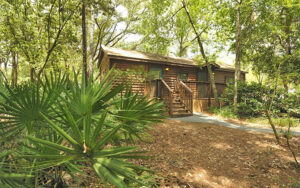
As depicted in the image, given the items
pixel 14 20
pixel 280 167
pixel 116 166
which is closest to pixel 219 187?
pixel 280 167

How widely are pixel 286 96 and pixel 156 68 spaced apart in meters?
9.51

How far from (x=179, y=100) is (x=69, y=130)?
409 inches

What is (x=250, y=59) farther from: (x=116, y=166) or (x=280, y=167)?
(x=116, y=166)

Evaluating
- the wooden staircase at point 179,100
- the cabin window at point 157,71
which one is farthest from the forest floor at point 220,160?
the cabin window at point 157,71

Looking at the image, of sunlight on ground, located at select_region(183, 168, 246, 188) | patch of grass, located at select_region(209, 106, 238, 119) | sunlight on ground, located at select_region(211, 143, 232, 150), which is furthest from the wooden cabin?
sunlight on ground, located at select_region(183, 168, 246, 188)

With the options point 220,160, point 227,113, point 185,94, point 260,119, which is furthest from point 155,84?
point 220,160

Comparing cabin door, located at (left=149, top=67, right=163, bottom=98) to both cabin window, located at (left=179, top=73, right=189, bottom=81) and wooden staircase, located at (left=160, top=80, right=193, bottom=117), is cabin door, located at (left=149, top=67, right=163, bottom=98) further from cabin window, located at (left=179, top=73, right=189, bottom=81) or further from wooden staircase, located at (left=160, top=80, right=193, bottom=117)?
cabin window, located at (left=179, top=73, right=189, bottom=81)

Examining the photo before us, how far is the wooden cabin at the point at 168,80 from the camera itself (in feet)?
34.9

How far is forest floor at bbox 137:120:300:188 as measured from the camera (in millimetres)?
3035

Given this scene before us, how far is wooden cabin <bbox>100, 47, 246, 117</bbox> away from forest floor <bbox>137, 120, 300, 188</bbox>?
4240 mm

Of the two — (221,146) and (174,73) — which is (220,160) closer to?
(221,146)

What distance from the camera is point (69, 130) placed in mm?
1645

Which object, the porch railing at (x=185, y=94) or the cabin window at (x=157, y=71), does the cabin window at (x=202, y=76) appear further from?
the cabin window at (x=157, y=71)

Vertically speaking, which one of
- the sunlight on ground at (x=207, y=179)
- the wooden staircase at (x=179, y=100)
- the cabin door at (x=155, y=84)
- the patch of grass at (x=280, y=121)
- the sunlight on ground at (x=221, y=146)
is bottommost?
the sunlight on ground at (x=207, y=179)
